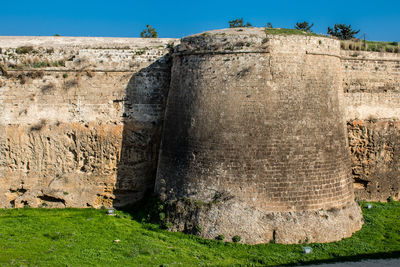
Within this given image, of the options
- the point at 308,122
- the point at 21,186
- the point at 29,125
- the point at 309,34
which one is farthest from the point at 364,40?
the point at 21,186

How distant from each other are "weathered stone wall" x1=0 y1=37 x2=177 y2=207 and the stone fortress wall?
0.03 m

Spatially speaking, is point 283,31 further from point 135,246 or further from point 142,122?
point 135,246

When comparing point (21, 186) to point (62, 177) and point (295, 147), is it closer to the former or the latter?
point (62, 177)

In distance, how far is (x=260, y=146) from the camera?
35.1 ft

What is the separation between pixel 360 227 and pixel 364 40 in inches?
287

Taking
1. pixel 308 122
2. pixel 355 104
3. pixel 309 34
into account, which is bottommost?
pixel 308 122

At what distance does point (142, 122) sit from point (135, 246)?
15.4 feet

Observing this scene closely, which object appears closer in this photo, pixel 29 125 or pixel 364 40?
pixel 29 125

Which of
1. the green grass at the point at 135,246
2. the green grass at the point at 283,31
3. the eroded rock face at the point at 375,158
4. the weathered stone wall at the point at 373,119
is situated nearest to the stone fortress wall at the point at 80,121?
the weathered stone wall at the point at 373,119

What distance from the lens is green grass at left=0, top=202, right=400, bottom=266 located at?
929 cm

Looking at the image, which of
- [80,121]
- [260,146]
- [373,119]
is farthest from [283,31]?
[80,121]

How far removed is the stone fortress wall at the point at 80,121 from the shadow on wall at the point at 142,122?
3 centimetres

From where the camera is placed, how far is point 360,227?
11.6 m

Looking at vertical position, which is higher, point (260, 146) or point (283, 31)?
point (283, 31)
